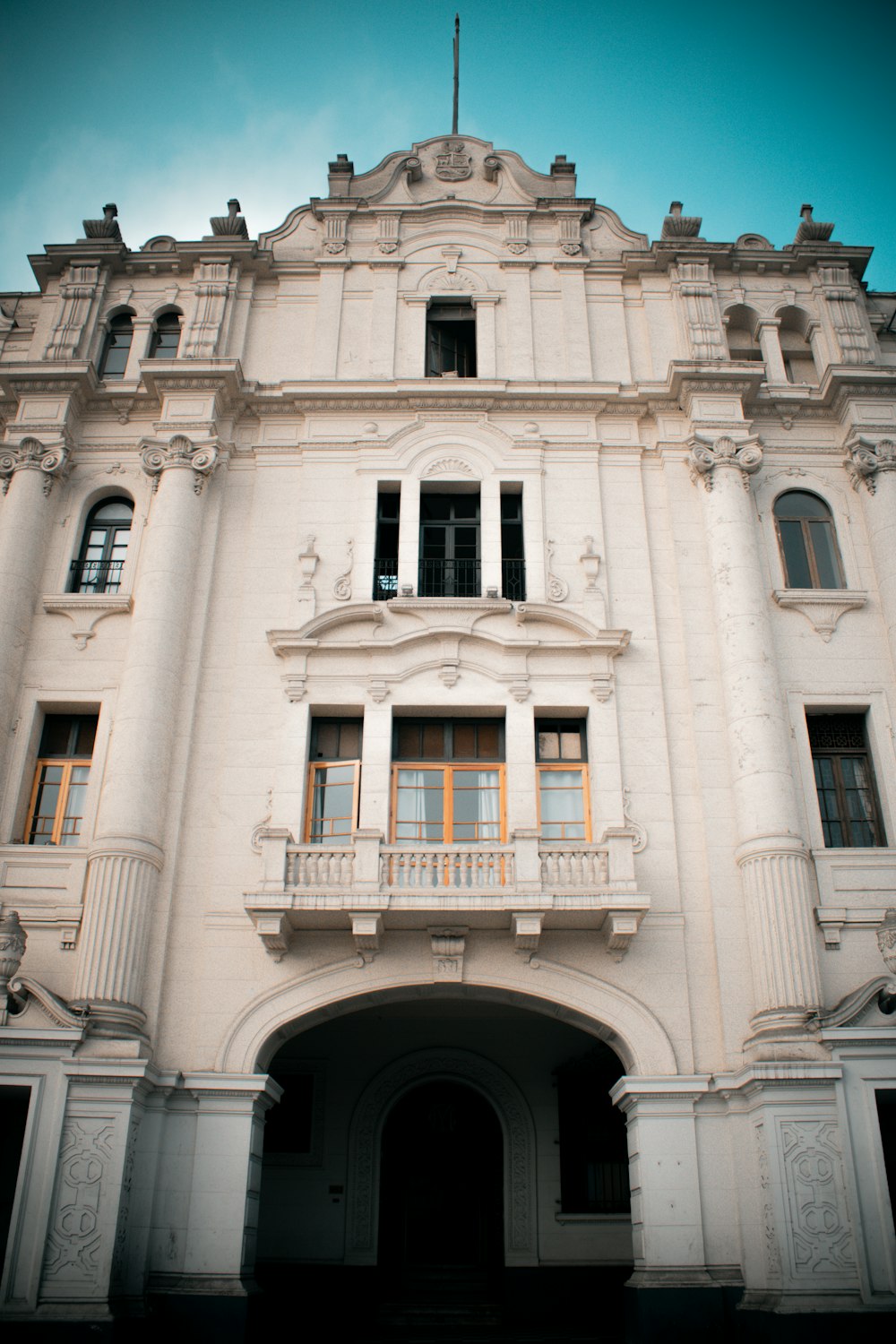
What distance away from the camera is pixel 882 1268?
1341 centimetres

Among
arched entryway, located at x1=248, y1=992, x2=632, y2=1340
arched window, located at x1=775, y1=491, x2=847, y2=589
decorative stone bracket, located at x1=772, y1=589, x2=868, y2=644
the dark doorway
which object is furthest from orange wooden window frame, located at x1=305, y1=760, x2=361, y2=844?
arched window, located at x1=775, y1=491, x2=847, y2=589

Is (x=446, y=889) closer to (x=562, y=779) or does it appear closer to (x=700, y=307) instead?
(x=562, y=779)

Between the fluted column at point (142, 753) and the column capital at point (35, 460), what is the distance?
169cm

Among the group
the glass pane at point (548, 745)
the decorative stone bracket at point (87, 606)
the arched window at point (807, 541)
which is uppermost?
the arched window at point (807, 541)

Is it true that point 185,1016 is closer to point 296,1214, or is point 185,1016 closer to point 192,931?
point 192,931

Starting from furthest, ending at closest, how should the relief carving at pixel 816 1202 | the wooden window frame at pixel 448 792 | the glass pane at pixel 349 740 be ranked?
the glass pane at pixel 349 740, the wooden window frame at pixel 448 792, the relief carving at pixel 816 1202

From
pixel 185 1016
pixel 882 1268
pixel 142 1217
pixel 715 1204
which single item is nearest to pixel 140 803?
pixel 185 1016

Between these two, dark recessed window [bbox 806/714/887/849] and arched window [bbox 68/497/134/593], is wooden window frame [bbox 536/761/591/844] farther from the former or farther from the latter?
arched window [bbox 68/497/134/593]

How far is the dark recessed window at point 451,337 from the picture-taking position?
22156 millimetres

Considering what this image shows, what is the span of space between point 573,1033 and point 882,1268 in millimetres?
7465

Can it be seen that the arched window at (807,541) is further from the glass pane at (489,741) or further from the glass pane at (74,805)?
the glass pane at (74,805)

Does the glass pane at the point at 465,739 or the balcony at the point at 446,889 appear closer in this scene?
the balcony at the point at 446,889

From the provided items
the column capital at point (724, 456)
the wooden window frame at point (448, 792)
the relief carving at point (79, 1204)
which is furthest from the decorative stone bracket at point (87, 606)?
the column capital at point (724, 456)

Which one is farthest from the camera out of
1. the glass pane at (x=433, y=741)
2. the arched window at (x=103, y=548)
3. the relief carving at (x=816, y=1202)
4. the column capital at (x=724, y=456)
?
the arched window at (x=103, y=548)
